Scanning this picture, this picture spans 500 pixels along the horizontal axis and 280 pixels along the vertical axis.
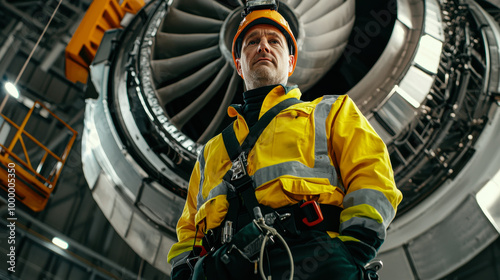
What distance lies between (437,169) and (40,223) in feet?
20.9

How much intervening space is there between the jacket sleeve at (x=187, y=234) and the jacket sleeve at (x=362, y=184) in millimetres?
761

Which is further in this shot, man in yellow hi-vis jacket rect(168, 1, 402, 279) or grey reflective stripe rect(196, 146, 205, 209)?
grey reflective stripe rect(196, 146, 205, 209)

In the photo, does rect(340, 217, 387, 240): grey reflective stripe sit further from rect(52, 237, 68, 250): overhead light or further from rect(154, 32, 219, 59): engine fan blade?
rect(52, 237, 68, 250): overhead light

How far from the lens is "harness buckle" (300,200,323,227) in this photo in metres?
1.62

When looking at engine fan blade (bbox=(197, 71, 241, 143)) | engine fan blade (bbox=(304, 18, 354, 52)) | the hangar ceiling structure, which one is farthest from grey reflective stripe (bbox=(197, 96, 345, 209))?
engine fan blade (bbox=(304, 18, 354, 52))

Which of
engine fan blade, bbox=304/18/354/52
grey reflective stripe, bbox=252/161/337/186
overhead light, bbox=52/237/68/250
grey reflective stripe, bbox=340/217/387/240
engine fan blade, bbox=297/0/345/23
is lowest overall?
grey reflective stripe, bbox=340/217/387/240

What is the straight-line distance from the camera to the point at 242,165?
1.86 m

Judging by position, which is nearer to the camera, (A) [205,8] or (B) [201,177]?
(B) [201,177]

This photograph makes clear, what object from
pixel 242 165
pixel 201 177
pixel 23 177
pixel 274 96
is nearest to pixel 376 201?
pixel 242 165

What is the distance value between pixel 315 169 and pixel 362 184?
0.20m

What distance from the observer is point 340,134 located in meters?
1.88

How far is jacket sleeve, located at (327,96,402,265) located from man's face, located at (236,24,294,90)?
1.50 feet

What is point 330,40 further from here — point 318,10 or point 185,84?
point 185,84

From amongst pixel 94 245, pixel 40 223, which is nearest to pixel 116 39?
pixel 94 245
